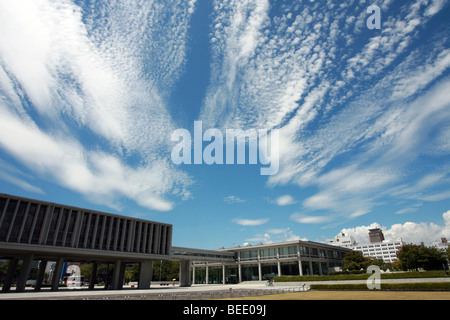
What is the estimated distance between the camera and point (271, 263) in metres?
74.1

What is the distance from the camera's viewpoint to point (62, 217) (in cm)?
4197

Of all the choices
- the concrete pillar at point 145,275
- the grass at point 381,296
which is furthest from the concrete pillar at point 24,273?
the grass at point 381,296

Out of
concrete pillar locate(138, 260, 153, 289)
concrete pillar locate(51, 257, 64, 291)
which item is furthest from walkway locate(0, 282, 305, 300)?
concrete pillar locate(138, 260, 153, 289)

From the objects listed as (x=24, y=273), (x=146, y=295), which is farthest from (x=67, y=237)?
(x=146, y=295)

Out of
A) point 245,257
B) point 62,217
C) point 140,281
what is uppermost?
point 62,217

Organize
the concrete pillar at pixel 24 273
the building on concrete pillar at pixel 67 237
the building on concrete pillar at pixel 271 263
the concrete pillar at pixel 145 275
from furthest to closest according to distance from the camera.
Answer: the building on concrete pillar at pixel 271 263
the concrete pillar at pixel 145 275
the concrete pillar at pixel 24 273
the building on concrete pillar at pixel 67 237

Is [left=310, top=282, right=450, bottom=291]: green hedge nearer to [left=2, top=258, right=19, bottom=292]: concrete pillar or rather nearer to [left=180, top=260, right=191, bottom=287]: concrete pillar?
[left=180, top=260, right=191, bottom=287]: concrete pillar

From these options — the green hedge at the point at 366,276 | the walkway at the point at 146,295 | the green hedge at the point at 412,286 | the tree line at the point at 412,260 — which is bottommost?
the walkway at the point at 146,295

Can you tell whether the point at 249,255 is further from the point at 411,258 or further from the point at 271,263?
the point at 411,258

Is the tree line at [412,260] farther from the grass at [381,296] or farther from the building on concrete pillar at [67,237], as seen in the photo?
the building on concrete pillar at [67,237]

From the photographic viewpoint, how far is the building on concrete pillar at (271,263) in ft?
232

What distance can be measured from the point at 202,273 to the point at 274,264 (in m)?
28.6
